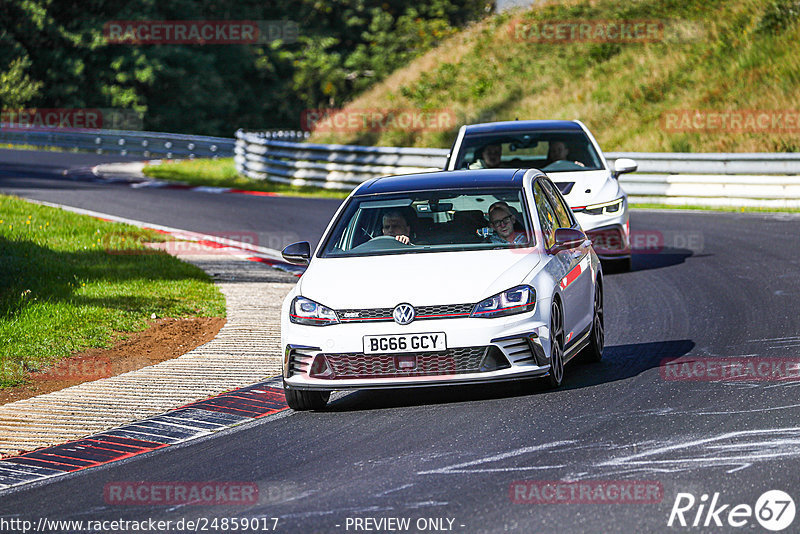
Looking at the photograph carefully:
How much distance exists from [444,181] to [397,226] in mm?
599

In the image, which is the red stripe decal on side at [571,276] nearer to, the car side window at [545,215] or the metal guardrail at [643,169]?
the car side window at [545,215]

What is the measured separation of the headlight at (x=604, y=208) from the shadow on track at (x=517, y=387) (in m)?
5.00

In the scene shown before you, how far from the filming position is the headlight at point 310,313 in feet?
27.7

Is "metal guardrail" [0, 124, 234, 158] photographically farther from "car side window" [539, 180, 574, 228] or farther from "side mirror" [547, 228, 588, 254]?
"side mirror" [547, 228, 588, 254]

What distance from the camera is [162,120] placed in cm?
6159

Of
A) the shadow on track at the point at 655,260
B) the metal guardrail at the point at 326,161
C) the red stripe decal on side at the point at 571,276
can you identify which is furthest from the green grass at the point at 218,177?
the red stripe decal on side at the point at 571,276

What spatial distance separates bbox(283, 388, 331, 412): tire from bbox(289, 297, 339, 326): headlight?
51 cm

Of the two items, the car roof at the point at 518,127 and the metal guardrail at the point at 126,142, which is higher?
the car roof at the point at 518,127

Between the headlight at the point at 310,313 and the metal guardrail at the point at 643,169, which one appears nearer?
the headlight at the point at 310,313

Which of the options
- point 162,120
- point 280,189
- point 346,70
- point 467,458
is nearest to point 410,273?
point 467,458

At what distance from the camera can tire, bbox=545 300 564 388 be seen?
8.56 metres
